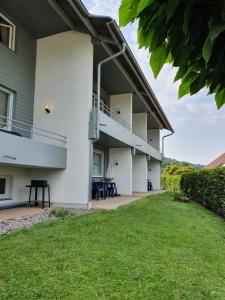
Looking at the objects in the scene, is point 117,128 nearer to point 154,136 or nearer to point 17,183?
point 17,183

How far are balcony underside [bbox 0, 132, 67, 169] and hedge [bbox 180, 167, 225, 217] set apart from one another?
6.29 meters

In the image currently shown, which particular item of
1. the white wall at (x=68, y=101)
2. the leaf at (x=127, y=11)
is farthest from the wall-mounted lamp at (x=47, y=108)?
the leaf at (x=127, y=11)

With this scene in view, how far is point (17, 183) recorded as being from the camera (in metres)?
11.4

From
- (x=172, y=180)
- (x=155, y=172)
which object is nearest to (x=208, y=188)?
(x=172, y=180)

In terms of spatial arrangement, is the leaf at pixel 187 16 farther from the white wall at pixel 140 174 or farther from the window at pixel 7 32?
the white wall at pixel 140 174

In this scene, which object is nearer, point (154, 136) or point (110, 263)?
point (110, 263)

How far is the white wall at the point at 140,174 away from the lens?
22109mm

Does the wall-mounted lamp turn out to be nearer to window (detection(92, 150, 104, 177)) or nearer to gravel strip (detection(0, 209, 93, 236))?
gravel strip (detection(0, 209, 93, 236))

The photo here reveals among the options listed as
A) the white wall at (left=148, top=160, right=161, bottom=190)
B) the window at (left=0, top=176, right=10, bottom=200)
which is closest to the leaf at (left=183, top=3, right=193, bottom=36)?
the window at (left=0, top=176, right=10, bottom=200)

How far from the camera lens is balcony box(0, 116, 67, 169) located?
29.0ft

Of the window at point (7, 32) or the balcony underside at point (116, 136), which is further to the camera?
the balcony underside at point (116, 136)

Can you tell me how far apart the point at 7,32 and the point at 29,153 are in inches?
181

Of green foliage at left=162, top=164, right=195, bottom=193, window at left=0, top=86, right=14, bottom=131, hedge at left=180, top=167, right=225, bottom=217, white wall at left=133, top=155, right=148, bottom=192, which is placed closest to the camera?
window at left=0, top=86, right=14, bottom=131

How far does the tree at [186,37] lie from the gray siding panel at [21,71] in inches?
404
